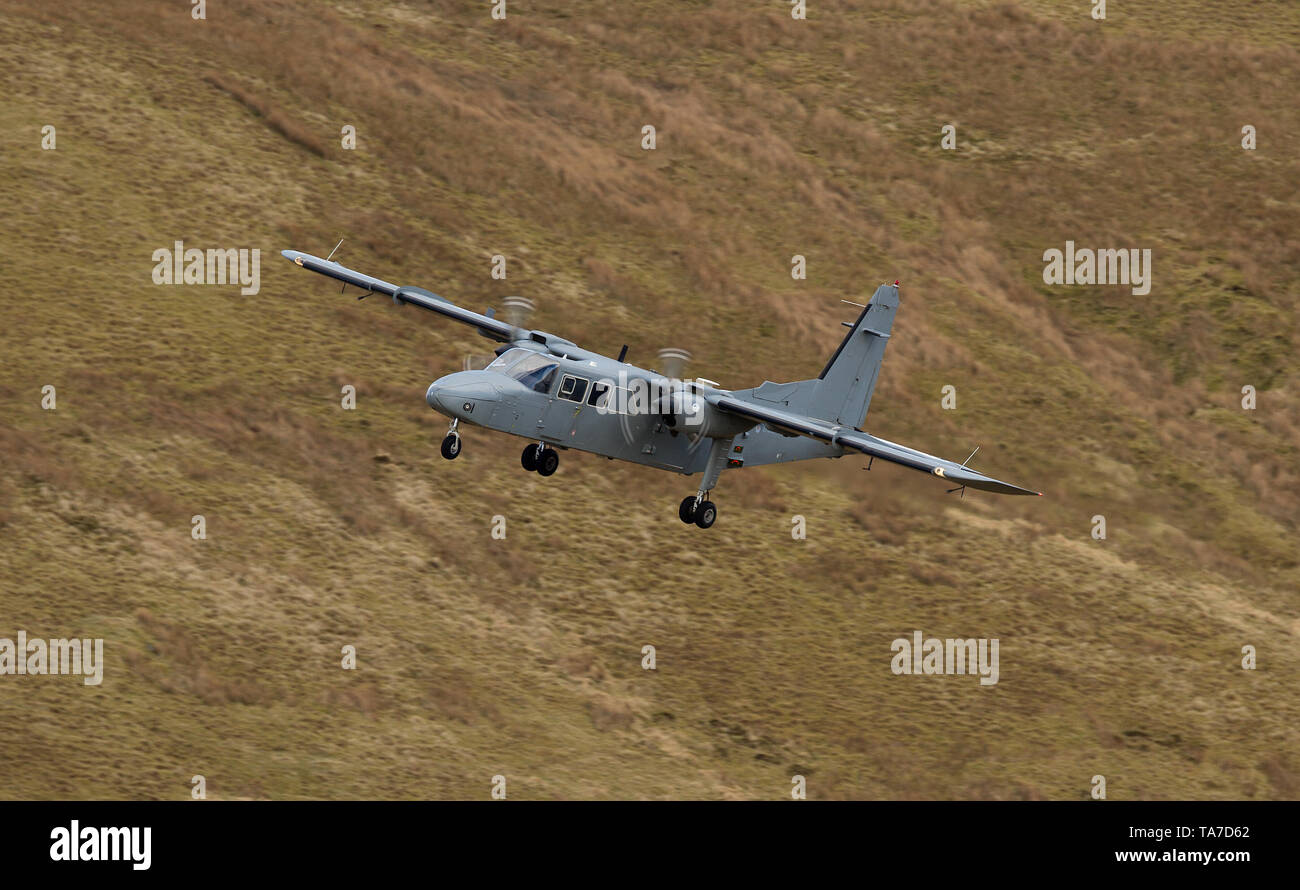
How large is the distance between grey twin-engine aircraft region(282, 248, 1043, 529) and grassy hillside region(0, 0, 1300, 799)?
40.9 feet

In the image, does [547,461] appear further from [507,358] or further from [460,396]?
[460,396]

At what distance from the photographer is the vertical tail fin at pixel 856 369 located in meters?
41.6

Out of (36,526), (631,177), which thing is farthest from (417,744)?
(631,177)

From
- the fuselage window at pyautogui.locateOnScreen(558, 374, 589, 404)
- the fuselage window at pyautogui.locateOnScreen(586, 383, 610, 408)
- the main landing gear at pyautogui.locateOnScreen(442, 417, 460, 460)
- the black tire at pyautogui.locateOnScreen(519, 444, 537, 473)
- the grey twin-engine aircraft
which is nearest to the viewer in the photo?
the main landing gear at pyautogui.locateOnScreen(442, 417, 460, 460)

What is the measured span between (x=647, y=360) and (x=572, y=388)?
2632cm

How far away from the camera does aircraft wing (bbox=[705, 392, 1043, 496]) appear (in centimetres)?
3716

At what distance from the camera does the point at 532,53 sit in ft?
275

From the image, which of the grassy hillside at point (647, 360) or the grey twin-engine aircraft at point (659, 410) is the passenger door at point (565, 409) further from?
the grassy hillside at point (647, 360)

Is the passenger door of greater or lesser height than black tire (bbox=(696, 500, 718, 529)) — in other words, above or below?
above

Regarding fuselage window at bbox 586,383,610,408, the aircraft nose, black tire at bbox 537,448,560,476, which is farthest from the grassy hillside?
the aircraft nose

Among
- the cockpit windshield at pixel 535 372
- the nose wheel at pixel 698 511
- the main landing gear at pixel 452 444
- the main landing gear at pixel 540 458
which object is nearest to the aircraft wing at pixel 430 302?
the cockpit windshield at pixel 535 372

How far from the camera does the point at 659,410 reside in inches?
1517

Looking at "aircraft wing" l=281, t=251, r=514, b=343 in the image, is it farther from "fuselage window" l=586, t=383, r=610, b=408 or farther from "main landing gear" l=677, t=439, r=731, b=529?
"main landing gear" l=677, t=439, r=731, b=529

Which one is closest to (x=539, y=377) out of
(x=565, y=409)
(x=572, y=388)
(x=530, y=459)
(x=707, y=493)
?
(x=572, y=388)
